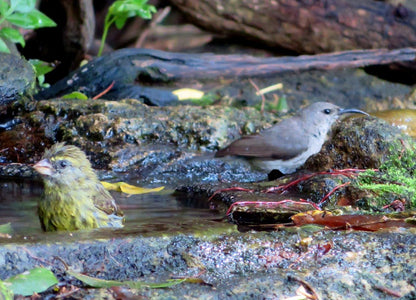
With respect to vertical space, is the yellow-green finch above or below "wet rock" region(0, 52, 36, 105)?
below

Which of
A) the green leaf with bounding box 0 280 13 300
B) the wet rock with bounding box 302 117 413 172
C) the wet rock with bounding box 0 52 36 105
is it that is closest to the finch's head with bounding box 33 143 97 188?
the green leaf with bounding box 0 280 13 300

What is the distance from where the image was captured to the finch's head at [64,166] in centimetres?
431

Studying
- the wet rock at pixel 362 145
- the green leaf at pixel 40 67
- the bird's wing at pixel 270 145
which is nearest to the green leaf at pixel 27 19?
the green leaf at pixel 40 67

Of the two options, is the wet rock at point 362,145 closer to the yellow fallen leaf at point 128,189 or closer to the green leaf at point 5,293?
the yellow fallen leaf at point 128,189

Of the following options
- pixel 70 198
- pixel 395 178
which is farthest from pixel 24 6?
pixel 395 178

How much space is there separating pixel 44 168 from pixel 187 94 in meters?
4.71

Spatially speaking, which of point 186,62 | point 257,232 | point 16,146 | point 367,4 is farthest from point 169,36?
point 257,232

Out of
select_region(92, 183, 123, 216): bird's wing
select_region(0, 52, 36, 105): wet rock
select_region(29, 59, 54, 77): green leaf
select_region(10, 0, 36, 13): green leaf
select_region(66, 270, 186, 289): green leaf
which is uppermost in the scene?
select_region(10, 0, 36, 13): green leaf

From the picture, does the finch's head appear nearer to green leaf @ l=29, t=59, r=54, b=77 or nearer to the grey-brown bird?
the grey-brown bird

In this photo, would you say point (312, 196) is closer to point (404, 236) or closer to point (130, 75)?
point (404, 236)

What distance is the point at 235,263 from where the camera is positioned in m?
3.42

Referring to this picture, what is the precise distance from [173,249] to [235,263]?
325 millimetres

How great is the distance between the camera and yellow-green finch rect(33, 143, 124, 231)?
4.21 metres

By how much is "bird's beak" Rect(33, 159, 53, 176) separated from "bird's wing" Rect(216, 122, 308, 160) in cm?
285
